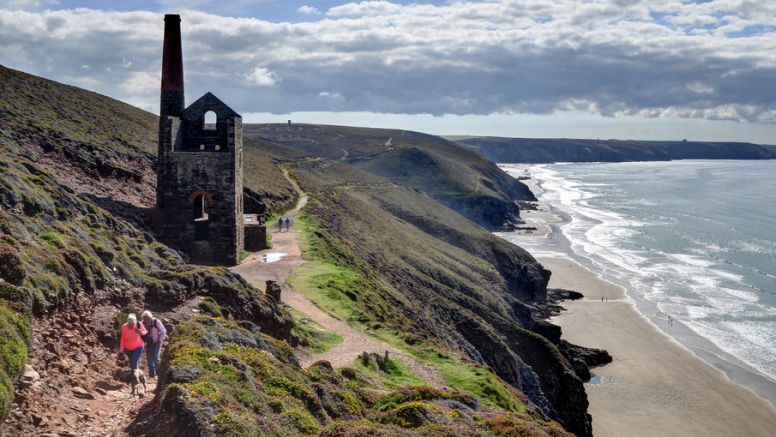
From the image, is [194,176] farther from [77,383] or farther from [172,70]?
[77,383]

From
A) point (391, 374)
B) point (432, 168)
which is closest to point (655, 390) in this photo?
point (391, 374)

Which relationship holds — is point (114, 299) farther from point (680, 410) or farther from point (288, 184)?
point (288, 184)

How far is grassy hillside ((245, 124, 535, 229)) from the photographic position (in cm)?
11081

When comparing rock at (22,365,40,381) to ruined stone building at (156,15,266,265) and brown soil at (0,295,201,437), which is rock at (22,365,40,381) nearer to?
brown soil at (0,295,201,437)

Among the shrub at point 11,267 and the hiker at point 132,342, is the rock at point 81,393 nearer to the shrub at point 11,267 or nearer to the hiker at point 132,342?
the hiker at point 132,342

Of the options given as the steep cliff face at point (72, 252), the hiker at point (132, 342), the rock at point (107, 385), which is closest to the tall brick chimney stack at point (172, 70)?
the steep cliff face at point (72, 252)

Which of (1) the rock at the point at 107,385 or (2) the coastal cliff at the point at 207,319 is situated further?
(1) the rock at the point at 107,385

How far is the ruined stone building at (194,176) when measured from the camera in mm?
31141

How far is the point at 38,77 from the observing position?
5219 centimetres

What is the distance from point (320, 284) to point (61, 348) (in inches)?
713

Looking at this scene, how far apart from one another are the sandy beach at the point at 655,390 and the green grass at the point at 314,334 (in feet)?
58.5

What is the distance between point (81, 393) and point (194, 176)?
20933 millimetres

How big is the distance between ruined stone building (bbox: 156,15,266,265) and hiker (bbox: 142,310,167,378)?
18.5 metres

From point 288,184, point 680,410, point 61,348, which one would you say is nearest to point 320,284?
point 61,348
